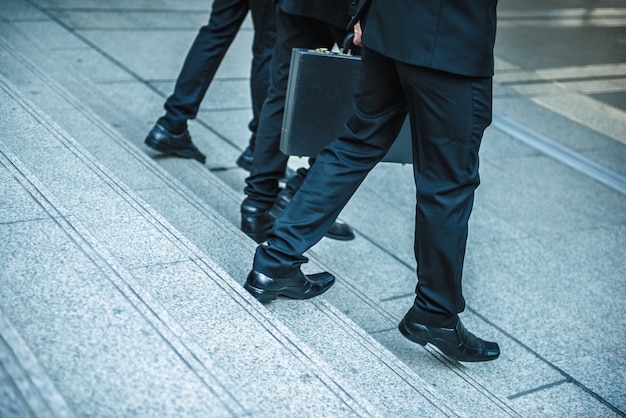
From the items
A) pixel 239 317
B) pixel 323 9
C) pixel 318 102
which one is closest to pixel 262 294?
pixel 239 317

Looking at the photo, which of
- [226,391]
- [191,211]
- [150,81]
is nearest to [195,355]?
[226,391]

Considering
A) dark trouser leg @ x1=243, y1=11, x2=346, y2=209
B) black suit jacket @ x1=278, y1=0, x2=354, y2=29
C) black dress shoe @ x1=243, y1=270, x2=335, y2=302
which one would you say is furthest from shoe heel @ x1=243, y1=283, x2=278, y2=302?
black suit jacket @ x1=278, y1=0, x2=354, y2=29

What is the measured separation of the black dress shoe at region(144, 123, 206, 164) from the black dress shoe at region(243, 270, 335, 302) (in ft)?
5.01

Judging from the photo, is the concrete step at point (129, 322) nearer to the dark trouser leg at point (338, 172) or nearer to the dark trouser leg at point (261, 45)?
the dark trouser leg at point (338, 172)

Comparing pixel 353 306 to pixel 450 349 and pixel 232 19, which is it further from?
pixel 232 19

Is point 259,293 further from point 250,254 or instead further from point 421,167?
point 421,167

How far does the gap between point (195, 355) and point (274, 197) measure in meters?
1.65

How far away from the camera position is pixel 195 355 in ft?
7.40

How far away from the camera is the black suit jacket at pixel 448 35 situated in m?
2.62

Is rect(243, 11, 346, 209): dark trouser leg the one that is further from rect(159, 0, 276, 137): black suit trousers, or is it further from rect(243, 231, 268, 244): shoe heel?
rect(159, 0, 276, 137): black suit trousers

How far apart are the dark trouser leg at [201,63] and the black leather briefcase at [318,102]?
3.42 feet

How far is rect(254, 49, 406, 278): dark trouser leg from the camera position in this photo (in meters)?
2.91

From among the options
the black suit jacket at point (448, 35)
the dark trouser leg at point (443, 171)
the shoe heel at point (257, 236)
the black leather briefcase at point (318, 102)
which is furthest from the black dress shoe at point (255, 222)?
the black suit jacket at point (448, 35)

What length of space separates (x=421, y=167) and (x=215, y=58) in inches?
72.2
